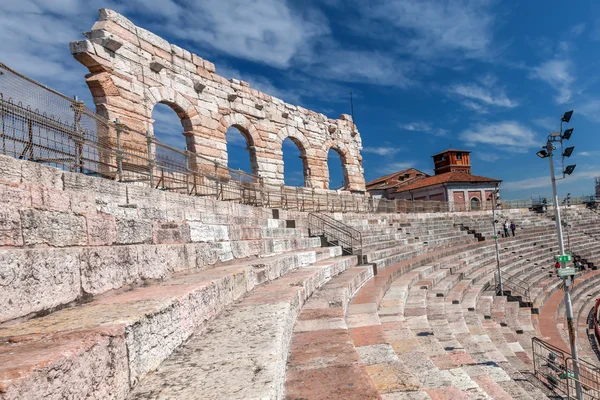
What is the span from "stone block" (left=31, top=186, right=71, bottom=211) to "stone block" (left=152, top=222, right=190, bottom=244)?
39.9 inches

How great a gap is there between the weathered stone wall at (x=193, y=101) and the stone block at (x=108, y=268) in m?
8.09

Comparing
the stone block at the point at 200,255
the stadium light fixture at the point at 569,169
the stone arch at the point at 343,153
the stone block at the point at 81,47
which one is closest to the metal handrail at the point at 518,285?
the stadium light fixture at the point at 569,169

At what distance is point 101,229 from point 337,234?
27.6ft

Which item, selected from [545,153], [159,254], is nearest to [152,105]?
[159,254]

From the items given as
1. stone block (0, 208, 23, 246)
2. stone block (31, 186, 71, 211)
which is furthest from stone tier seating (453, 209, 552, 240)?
stone block (0, 208, 23, 246)

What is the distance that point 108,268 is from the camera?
2764 millimetres

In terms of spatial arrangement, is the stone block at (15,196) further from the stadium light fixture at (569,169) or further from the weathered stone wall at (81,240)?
the stadium light fixture at (569,169)

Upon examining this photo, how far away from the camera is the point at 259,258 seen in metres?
6.05

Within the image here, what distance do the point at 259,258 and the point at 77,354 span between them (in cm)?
465

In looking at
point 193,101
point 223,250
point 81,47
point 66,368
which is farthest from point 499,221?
point 66,368

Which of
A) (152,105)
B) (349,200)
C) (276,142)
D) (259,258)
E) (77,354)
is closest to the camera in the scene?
(77,354)


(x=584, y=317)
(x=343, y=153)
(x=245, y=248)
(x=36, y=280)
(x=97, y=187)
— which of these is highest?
(x=343, y=153)

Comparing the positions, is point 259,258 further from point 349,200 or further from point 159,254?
point 349,200

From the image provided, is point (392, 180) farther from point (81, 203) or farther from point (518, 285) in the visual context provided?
point (81, 203)
